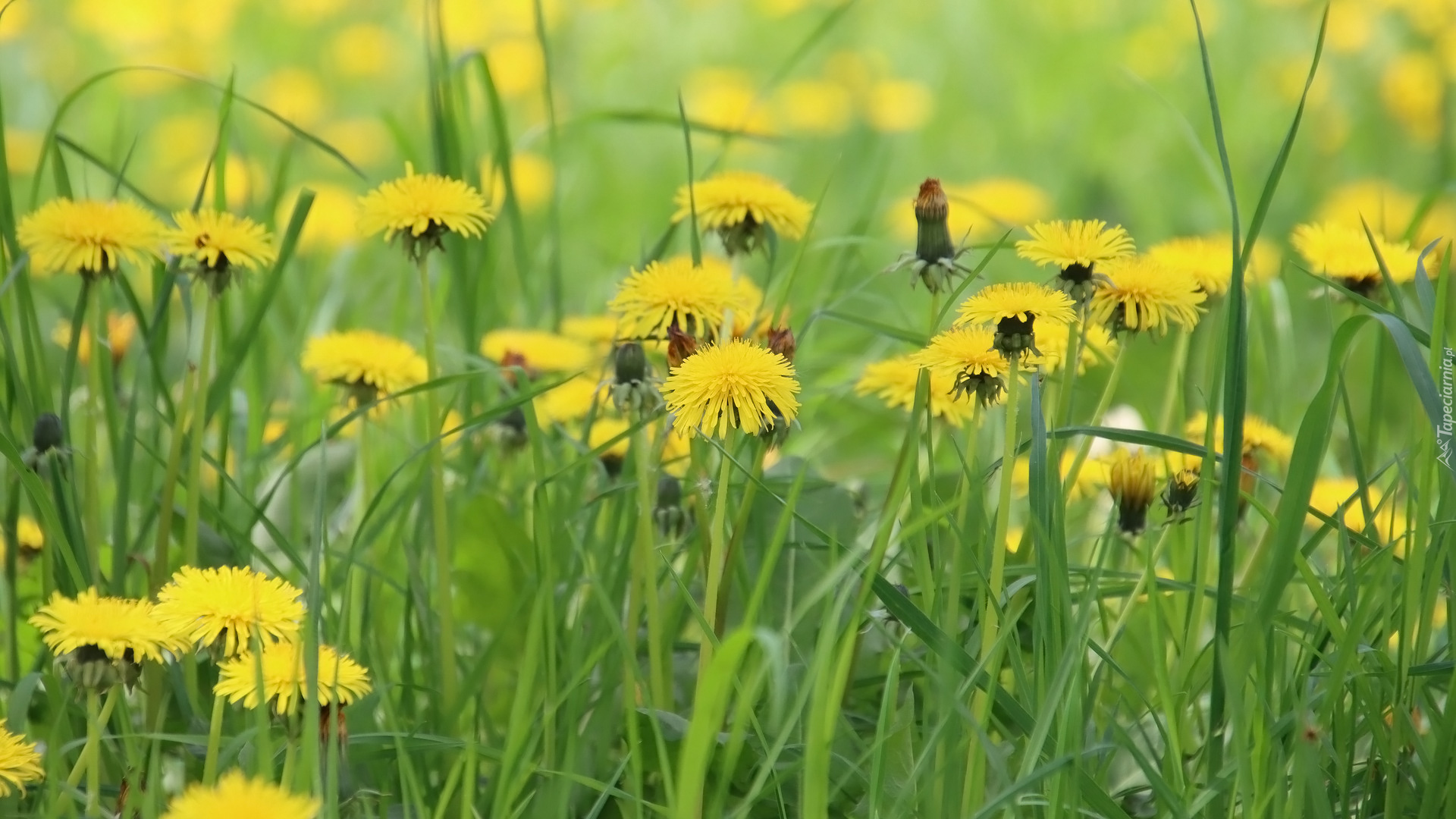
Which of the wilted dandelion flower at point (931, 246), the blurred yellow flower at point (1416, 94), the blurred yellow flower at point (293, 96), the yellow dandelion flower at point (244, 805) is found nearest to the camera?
the yellow dandelion flower at point (244, 805)

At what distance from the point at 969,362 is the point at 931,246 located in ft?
0.49

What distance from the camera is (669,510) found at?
1.37 meters

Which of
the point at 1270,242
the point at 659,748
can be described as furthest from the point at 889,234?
the point at 659,748

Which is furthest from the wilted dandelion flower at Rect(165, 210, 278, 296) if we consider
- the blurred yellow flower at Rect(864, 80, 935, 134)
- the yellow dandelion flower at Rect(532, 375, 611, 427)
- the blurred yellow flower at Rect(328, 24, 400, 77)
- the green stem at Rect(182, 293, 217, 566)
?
the blurred yellow flower at Rect(328, 24, 400, 77)

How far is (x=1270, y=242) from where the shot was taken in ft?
10.2

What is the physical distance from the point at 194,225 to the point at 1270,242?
2472 mm

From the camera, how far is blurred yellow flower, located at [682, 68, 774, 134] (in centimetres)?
355

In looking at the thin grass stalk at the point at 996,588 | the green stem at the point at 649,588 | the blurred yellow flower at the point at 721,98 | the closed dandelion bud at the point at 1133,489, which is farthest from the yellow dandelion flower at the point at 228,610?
the blurred yellow flower at the point at 721,98

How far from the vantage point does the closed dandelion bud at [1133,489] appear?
1302 millimetres

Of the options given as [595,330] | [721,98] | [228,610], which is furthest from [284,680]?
→ [721,98]

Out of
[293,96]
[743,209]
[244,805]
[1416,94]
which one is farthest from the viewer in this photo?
[293,96]

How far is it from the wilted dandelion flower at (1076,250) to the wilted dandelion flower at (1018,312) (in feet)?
0.21

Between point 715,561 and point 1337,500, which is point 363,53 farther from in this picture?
point 715,561

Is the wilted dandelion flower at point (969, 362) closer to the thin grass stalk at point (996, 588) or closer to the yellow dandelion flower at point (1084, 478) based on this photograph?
the thin grass stalk at point (996, 588)
